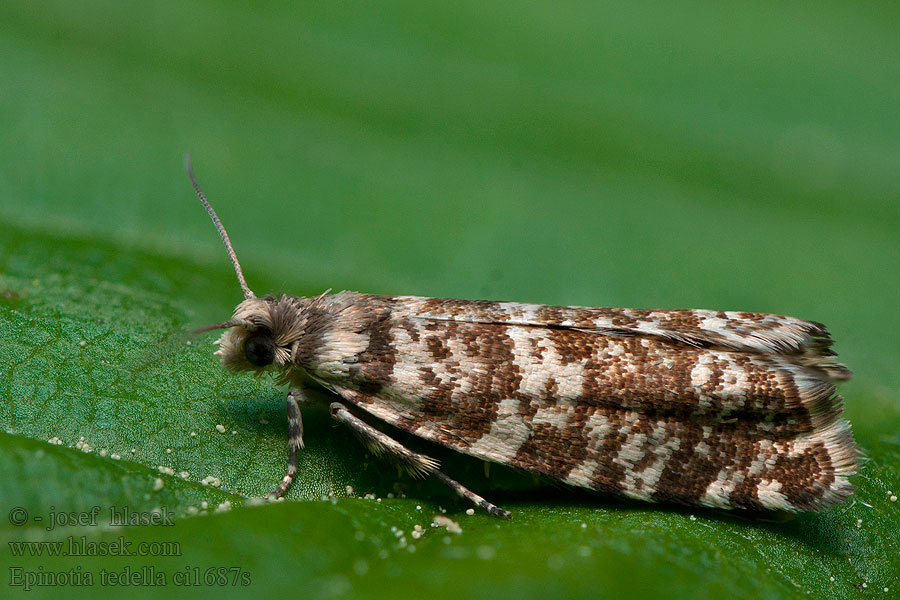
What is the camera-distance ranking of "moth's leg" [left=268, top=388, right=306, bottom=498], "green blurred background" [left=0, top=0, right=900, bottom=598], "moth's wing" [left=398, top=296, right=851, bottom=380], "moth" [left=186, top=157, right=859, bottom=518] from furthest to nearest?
1. "green blurred background" [left=0, top=0, right=900, bottom=598]
2. "moth's wing" [left=398, top=296, right=851, bottom=380]
3. "moth" [left=186, top=157, right=859, bottom=518]
4. "moth's leg" [left=268, top=388, right=306, bottom=498]

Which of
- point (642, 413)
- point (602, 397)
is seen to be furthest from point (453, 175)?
point (642, 413)

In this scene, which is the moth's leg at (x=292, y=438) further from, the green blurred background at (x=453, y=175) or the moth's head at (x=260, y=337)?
the moth's head at (x=260, y=337)

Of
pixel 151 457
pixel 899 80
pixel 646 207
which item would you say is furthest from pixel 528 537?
pixel 899 80

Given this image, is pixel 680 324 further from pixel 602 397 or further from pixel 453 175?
pixel 453 175

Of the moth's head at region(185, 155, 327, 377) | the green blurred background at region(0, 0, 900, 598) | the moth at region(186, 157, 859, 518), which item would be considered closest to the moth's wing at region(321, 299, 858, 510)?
the moth at region(186, 157, 859, 518)

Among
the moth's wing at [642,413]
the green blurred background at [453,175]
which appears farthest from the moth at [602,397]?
the green blurred background at [453,175]

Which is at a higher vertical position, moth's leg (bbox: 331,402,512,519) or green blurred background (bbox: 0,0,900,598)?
green blurred background (bbox: 0,0,900,598)

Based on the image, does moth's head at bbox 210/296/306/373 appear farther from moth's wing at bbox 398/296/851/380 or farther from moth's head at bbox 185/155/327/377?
moth's wing at bbox 398/296/851/380

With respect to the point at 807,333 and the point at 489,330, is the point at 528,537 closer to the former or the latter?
the point at 489,330
